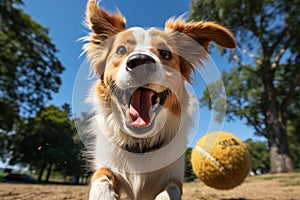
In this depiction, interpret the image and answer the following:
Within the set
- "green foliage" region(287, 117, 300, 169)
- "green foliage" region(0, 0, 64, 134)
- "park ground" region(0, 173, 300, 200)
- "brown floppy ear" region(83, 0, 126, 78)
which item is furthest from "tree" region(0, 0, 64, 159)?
"green foliage" region(287, 117, 300, 169)

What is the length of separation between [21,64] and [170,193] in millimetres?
13451

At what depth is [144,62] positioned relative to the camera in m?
1.68

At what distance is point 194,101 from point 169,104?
0.37m

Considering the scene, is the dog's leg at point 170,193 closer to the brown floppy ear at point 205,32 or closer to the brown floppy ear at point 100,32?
the brown floppy ear at point 100,32

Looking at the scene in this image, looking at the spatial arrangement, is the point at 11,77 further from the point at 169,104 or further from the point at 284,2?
the point at 284,2

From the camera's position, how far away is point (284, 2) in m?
11.6

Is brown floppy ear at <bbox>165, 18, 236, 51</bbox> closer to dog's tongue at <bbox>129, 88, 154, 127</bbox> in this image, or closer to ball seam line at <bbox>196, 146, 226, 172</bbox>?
dog's tongue at <bbox>129, 88, 154, 127</bbox>

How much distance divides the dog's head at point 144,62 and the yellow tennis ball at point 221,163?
5.83 feet

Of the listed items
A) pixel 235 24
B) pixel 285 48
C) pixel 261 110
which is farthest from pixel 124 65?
pixel 261 110

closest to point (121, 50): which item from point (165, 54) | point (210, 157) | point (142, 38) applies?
point (142, 38)

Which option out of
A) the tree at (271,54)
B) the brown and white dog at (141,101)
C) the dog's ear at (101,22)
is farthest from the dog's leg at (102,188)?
the tree at (271,54)

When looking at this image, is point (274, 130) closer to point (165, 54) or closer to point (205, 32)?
point (205, 32)

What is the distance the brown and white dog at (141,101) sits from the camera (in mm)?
1799

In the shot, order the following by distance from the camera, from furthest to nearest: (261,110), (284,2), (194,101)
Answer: (261,110), (284,2), (194,101)
